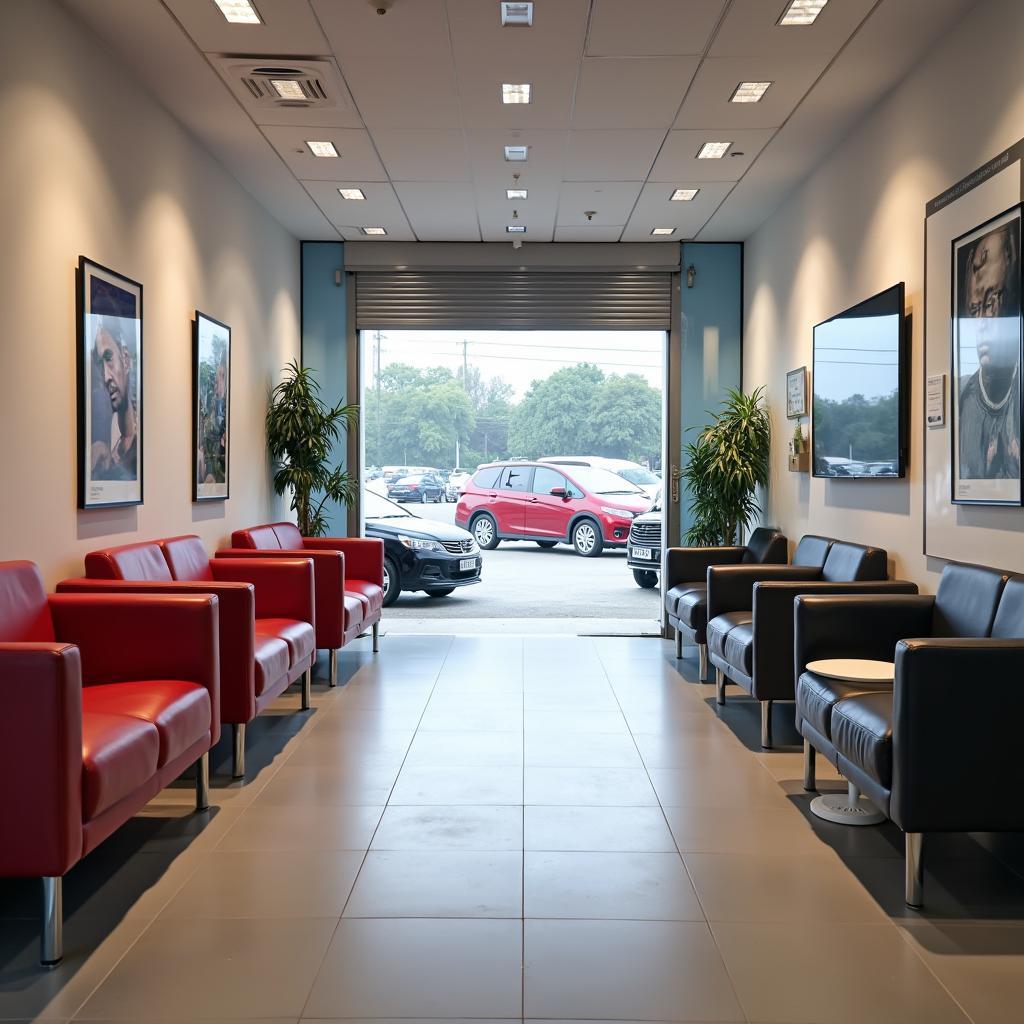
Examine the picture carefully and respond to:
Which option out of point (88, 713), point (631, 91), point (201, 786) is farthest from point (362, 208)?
point (88, 713)

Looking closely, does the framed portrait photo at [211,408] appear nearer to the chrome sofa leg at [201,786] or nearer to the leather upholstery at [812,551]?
the chrome sofa leg at [201,786]

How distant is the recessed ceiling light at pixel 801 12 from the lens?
13.7ft

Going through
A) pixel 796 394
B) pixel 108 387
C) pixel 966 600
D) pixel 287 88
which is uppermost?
pixel 287 88

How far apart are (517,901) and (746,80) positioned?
13.1 ft

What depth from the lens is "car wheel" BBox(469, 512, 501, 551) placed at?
13.9m

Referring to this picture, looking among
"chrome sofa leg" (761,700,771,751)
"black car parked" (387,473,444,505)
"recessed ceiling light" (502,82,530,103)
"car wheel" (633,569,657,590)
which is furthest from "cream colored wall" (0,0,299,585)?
"black car parked" (387,473,444,505)

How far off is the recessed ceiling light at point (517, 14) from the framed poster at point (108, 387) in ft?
6.84

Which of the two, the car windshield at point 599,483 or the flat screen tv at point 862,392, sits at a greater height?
the flat screen tv at point 862,392

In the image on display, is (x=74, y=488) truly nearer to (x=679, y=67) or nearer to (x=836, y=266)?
(x=679, y=67)

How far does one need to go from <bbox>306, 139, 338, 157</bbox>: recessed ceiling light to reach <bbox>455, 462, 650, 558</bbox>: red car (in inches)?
298

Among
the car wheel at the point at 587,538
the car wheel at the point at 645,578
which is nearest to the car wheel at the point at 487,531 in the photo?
the car wheel at the point at 587,538

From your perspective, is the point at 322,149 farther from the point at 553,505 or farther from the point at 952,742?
the point at 553,505

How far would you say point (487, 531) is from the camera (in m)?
14.0

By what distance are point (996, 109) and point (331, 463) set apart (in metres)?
5.93
